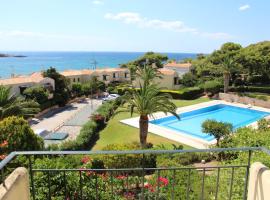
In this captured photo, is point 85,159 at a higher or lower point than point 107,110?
higher

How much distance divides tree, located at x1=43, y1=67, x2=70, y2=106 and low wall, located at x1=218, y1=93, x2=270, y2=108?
21262 millimetres

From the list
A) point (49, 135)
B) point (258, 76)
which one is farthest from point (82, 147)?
point (258, 76)

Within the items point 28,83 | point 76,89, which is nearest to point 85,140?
point 28,83

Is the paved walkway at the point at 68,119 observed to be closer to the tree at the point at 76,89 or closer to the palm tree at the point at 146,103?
the tree at the point at 76,89

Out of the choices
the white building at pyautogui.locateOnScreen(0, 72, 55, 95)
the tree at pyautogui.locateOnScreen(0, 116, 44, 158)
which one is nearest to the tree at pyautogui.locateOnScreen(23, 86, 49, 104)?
the white building at pyautogui.locateOnScreen(0, 72, 55, 95)

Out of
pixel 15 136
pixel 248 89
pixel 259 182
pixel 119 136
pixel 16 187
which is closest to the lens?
pixel 16 187

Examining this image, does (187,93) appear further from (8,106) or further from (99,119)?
(8,106)

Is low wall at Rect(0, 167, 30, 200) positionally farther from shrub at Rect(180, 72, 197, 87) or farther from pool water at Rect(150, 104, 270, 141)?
shrub at Rect(180, 72, 197, 87)

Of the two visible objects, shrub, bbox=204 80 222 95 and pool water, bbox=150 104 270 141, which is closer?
pool water, bbox=150 104 270 141

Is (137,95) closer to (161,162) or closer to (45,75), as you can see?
(161,162)

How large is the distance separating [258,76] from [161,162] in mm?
35472

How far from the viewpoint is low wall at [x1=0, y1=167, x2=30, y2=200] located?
299 cm

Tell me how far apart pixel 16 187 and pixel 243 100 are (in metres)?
34.6

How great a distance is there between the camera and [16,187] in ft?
10.7
